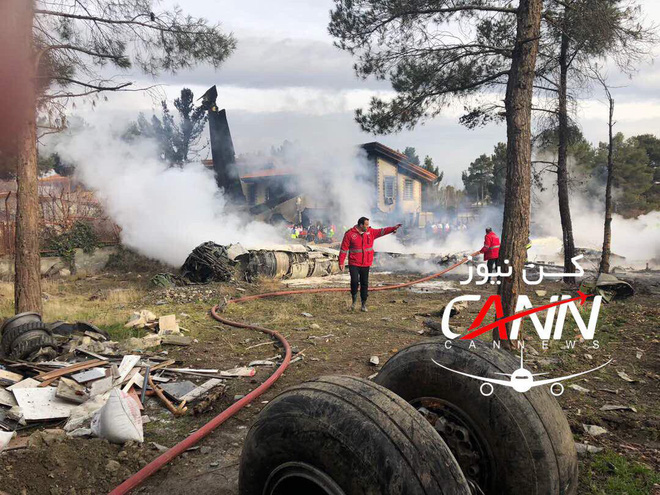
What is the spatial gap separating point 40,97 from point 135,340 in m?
4.54

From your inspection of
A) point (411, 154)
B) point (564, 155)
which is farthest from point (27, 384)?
point (411, 154)

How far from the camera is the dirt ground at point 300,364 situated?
10.7ft

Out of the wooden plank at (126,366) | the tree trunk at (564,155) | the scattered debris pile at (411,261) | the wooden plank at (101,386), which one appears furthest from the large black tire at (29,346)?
the scattered debris pile at (411,261)

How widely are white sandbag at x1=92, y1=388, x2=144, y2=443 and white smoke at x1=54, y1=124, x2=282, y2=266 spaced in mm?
13907

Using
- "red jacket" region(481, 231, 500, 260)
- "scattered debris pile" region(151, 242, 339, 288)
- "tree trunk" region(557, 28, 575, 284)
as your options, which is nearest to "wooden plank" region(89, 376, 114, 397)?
"scattered debris pile" region(151, 242, 339, 288)

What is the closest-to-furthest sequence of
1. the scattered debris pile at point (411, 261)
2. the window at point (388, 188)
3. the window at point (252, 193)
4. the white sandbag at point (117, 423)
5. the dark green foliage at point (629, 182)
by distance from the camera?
the white sandbag at point (117, 423) < the scattered debris pile at point (411, 261) < the window at point (252, 193) < the window at point (388, 188) < the dark green foliage at point (629, 182)

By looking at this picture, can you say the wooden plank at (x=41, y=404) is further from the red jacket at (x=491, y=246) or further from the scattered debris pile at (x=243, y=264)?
the red jacket at (x=491, y=246)

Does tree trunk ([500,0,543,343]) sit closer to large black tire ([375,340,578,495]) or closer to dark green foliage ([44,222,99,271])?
large black tire ([375,340,578,495])

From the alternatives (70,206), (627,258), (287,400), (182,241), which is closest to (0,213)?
(70,206)

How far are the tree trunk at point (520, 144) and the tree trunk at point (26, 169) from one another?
23.8 ft

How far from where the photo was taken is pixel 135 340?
6945mm

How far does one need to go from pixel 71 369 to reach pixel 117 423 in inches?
72.2

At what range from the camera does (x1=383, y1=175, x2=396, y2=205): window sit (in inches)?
1264

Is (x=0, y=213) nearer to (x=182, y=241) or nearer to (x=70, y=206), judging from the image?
(x=70, y=206)
